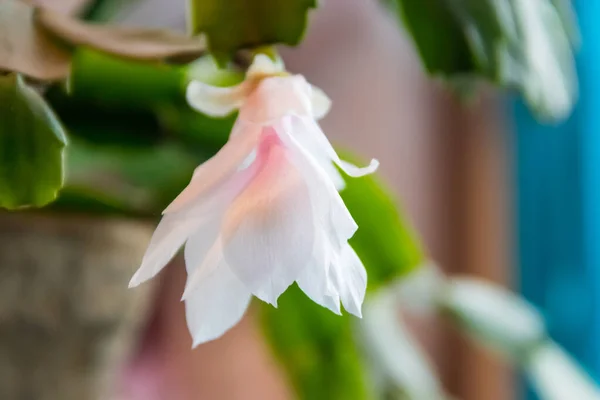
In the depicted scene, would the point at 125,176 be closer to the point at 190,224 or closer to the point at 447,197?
the point at 190,224

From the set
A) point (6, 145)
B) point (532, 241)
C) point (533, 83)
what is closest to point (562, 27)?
point (533, 83)

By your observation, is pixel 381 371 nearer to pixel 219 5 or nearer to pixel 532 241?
pixel 219 5

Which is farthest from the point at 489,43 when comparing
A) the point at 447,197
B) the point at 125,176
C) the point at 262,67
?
the point at 447,197

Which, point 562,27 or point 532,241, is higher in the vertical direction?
point 562,27

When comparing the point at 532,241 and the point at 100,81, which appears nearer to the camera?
the point at 100,81

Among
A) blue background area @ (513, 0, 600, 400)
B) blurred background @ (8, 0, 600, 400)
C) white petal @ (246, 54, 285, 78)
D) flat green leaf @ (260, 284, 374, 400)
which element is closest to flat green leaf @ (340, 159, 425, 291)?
flat green leaf @ (260, 284, 374, 400)

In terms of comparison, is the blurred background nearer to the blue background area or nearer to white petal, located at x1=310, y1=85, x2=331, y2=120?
the blue background area

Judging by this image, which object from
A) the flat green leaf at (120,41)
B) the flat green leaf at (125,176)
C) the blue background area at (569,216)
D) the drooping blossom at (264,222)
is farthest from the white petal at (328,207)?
the blue background area at (569,216)
